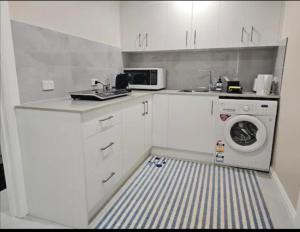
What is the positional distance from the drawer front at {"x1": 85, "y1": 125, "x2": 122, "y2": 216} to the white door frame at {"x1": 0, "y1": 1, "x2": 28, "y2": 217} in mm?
581

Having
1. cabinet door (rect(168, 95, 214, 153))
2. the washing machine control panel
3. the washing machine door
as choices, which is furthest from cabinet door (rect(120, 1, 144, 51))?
the washing machine door

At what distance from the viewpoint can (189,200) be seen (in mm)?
1797

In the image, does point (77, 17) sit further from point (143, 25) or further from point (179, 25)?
point (179, 25)

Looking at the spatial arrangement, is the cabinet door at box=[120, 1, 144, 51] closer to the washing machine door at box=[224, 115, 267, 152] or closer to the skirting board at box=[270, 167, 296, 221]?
the washing machine door at box=[224, 115, 267, 152]

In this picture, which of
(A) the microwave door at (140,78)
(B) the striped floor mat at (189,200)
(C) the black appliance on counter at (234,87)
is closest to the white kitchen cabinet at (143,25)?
(A) the microwave door at (140,78)

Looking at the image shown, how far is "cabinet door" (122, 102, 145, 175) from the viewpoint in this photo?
197cm

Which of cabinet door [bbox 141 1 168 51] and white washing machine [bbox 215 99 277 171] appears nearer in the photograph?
white washing machine [bbox 215 99 277 171]

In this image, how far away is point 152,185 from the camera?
204 centimetres

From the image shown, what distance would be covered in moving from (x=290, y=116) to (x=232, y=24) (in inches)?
53.0

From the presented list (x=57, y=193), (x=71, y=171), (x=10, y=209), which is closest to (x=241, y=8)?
(x=71, y=171)

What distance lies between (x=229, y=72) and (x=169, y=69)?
88cm

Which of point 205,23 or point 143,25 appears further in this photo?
point 143,25

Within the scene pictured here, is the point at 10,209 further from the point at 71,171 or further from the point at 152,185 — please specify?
the point at 152,185

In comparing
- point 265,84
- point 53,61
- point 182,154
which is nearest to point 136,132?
point 182,154
